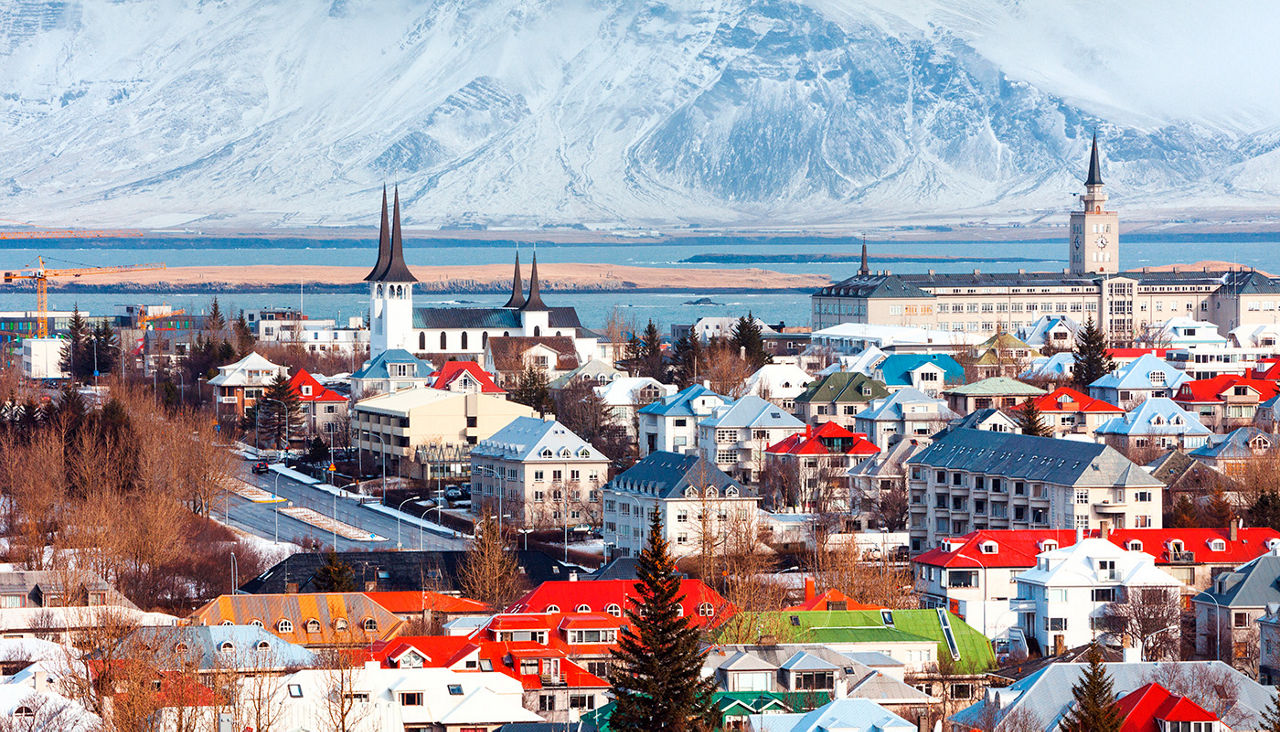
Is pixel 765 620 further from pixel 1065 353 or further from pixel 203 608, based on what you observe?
pixel 1065 353

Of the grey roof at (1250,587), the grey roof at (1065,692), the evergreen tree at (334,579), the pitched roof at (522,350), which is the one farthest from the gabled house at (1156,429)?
the pitched roof at (522,350)

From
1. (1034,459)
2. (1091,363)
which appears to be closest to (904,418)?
(1034,459)

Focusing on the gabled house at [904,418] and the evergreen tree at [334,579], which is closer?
the evergreen tree at [334,579]

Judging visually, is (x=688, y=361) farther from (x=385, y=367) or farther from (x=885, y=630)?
(x=885, y=630)

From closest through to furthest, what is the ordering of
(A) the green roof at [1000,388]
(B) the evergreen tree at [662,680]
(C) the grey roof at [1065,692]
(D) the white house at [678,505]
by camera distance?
1. (B) the evergreen tree at [662,680]
2. (C) the grey roof at [1065,692]
3. (D) the white house at [678,505]
4. (A) the green roof at [1000,388]

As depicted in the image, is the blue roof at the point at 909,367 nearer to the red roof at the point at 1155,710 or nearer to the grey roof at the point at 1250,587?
the grey roof at the point at 1250,587

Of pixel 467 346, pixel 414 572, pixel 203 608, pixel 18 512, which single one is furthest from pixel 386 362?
pixel 203 608

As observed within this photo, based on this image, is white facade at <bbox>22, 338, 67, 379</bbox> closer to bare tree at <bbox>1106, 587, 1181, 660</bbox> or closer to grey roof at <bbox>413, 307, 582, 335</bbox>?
grey roof at <bbox>413, 307, 582, 335</bbox>
